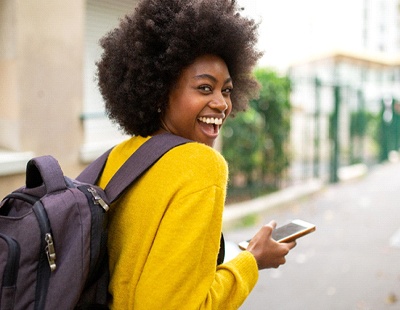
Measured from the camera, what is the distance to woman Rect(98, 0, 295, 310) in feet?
4.85

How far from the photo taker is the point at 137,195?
5.27 ft

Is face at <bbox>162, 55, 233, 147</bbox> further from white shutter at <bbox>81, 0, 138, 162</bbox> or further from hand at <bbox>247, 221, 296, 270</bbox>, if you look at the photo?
white shutter at <bbox>81, 0, 138, 162</bbox>

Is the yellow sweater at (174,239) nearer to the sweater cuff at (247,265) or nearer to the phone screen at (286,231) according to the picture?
the sweater cuff at (247,265)

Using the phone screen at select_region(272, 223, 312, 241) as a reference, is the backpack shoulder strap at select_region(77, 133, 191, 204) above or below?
above

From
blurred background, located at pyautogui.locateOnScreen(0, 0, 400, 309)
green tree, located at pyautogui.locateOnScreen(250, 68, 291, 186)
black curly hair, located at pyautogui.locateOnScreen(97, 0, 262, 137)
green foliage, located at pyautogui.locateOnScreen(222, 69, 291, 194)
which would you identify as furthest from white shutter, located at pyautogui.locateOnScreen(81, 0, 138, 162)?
black curly hair, located at pyautogui.locateOnScreen(97, 0, 262, 137)

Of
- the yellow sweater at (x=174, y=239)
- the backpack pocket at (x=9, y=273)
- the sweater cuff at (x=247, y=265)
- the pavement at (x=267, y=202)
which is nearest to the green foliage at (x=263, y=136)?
the pavement at (x=267, y=202)

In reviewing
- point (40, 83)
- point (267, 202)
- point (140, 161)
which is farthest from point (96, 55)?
point (140, 161)

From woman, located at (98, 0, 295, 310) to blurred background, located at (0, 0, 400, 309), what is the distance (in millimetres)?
288

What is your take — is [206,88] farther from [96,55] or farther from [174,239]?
[96,55]

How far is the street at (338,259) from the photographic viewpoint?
16.0 feet

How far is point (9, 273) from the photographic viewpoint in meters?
1.41

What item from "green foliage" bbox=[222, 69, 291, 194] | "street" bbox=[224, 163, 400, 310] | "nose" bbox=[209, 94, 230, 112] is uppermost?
"nose" bbox=[209, 94, 230, 112]

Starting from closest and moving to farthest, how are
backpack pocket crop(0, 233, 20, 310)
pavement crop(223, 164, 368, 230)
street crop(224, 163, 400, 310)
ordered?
1. backpack pocket crop(0, 233, 20, 310)
2. street crop(224, 163, 400, 310)
3. pavement crop(223, 164, 368, 230)

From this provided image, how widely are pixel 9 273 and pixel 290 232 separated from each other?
1.00 m
